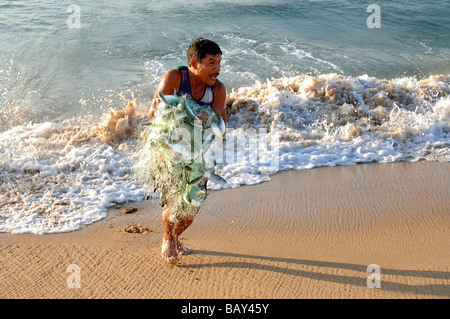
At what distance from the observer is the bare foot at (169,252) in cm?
359

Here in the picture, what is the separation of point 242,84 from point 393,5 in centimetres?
858

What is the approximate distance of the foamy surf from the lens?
498 centimetres

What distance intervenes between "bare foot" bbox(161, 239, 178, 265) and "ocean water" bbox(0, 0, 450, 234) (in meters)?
1.19

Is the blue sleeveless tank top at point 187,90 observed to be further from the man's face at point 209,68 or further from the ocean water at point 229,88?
the ocean water at point 229,88

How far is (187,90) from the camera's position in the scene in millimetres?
3375

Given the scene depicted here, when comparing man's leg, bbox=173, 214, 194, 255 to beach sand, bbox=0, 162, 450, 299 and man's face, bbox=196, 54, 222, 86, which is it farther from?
man's face, bbox=196, 54, 222, 86

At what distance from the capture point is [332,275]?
11.2ft

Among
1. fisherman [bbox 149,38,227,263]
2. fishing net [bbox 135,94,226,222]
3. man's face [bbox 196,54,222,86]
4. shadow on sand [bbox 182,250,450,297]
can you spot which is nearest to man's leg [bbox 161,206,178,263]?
fisherman [bbox 149,38,227,263]

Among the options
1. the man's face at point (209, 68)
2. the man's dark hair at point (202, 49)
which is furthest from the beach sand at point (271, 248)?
the man's dark hair at point (202, 49)

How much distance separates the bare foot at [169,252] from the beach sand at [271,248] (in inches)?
2.2

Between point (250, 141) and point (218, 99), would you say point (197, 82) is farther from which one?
point (250, 141)

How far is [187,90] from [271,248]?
5.05ft

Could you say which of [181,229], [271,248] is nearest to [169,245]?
[181,229]
